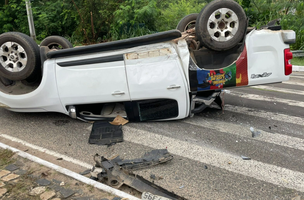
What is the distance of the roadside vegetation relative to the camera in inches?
480

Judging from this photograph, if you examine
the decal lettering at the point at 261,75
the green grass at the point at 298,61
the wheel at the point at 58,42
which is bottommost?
the green grass at the point at 298,61

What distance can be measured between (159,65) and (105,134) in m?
1.46

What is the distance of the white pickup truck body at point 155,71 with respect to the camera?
167 inches

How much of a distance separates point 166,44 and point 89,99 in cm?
161

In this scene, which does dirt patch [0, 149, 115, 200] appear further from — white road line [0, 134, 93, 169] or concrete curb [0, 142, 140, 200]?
white road line [0, 134, 93, 169]

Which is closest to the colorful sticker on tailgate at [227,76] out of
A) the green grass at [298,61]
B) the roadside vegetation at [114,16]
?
the green grass at [298,61]

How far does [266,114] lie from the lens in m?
5.15

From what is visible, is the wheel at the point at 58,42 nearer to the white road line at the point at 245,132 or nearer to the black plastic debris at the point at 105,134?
the black plastic debris at the point at 105,134

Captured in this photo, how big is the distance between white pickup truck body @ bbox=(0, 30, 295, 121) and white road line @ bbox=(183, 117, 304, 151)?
2.05 feet

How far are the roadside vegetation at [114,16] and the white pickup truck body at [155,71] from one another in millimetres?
8052

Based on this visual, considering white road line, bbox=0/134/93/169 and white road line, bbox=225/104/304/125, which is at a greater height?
white road line, bbox=0/134/93/169

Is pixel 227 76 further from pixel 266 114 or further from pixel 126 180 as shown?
pixel 126 180

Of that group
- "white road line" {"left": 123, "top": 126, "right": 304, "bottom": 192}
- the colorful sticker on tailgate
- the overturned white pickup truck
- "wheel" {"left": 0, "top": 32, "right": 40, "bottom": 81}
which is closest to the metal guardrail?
the overturned white pickup truck

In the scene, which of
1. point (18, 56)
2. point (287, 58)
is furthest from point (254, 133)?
point (18, 56)
